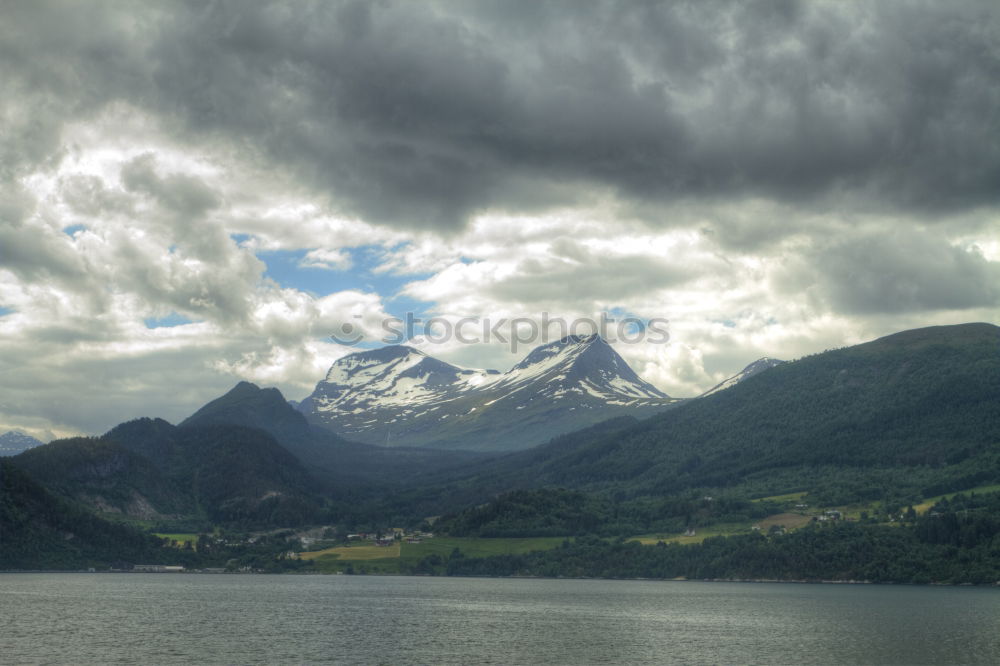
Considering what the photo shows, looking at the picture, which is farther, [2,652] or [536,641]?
[536,641]

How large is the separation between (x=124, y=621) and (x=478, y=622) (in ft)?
217

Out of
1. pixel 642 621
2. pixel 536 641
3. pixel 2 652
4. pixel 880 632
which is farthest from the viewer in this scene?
pixel 642 621

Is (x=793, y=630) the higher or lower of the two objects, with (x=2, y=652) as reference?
lower

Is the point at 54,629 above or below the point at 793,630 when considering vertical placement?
above

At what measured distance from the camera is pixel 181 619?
180875 mm

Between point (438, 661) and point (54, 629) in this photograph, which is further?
point (54, 629)

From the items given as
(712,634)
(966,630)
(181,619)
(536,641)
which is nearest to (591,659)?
(536,641)

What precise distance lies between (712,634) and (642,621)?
24.9 meters

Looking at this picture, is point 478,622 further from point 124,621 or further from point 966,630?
point 966,630

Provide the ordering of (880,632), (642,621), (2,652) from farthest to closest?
(642,621), (880,632), (2,652)

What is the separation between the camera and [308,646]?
143875 mm

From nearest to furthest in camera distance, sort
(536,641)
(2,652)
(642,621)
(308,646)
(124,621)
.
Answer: (2,652) < (308,646) < (536,641) < (124,621) < (642,621)

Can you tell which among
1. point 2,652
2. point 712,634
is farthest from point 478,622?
point 2,652

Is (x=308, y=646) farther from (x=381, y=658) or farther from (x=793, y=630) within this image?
(x=793, y=630)
